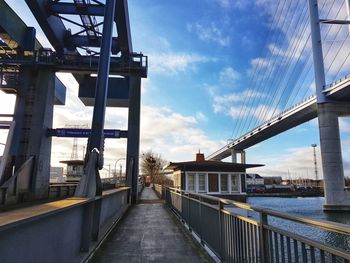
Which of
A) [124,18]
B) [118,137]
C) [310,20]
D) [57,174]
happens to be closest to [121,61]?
[124,18]

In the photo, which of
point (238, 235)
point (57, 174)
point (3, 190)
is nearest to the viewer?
point (238, 235)

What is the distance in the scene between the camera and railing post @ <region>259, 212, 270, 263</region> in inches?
124

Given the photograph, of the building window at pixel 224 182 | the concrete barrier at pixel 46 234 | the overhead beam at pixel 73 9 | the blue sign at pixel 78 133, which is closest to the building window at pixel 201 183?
the building window at pixel 224 182

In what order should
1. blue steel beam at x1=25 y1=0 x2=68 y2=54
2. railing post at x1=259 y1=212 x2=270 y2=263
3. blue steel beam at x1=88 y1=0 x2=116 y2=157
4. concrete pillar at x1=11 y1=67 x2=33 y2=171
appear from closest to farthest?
railing post at x1=259 y1=212 x2=270 y2=263
blue steel beam at x1=88 y1=0 x2=116 y2=157
blue steel beam at x1=25 y1=0 x2=68 y2=54
concrete pillar at x1=11 y1=67 x2=33 y2=171

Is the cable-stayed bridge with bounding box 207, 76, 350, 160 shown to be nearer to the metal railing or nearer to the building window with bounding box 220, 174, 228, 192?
the building window with bounding box 220, 174, 228, 192

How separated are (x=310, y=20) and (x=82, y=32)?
30867 millimetres

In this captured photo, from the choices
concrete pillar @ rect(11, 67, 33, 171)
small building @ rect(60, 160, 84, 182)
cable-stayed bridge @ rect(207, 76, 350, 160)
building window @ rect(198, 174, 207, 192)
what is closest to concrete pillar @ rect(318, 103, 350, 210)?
cable-stayed bridge @ rect(207, 76, 350, 160)

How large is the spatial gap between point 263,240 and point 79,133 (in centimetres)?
2032

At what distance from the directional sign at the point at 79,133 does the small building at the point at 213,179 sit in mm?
4168

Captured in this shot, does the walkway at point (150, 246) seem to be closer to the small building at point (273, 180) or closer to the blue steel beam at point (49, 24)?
the blue steel beam at point (49, 24)

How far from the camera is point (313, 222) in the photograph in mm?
2270

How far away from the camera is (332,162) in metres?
34.5

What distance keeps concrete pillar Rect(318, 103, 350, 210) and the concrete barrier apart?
33.6 metres

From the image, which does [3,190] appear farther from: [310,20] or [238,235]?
[310,20]
